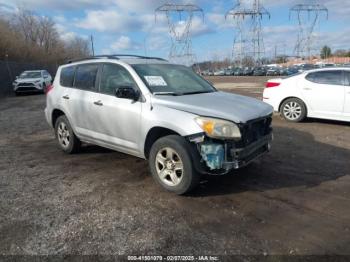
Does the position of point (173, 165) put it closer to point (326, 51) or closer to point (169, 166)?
point (169, 166)

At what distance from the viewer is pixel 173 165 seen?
4.73 m

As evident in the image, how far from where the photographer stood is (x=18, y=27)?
62812mm

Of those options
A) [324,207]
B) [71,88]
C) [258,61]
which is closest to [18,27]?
[258,61]

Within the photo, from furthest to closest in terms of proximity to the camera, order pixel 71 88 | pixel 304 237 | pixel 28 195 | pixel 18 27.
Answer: pixel 18 27, pixel 71 88, pixel 28 195, pixel 304 237

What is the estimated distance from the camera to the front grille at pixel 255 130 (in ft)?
15.1

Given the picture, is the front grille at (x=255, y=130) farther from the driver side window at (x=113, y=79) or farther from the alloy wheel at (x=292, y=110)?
the alloy wheel at (x=292, y=110)

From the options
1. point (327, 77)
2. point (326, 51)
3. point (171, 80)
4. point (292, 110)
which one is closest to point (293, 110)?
point (292, 110)

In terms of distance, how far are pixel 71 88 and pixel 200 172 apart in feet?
10.9

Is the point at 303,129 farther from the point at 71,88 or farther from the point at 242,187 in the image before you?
the point at 71,88

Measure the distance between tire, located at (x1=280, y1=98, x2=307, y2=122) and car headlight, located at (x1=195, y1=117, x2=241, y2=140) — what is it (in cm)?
598

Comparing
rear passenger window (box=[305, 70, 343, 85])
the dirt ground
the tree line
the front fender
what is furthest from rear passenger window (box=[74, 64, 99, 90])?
the tree line

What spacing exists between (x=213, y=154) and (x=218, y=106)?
0.74 m

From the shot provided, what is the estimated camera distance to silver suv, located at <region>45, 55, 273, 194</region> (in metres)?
4.45

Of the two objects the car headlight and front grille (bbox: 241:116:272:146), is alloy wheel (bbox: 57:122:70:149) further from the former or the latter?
front grille (bbox: 241:116:272:146)
